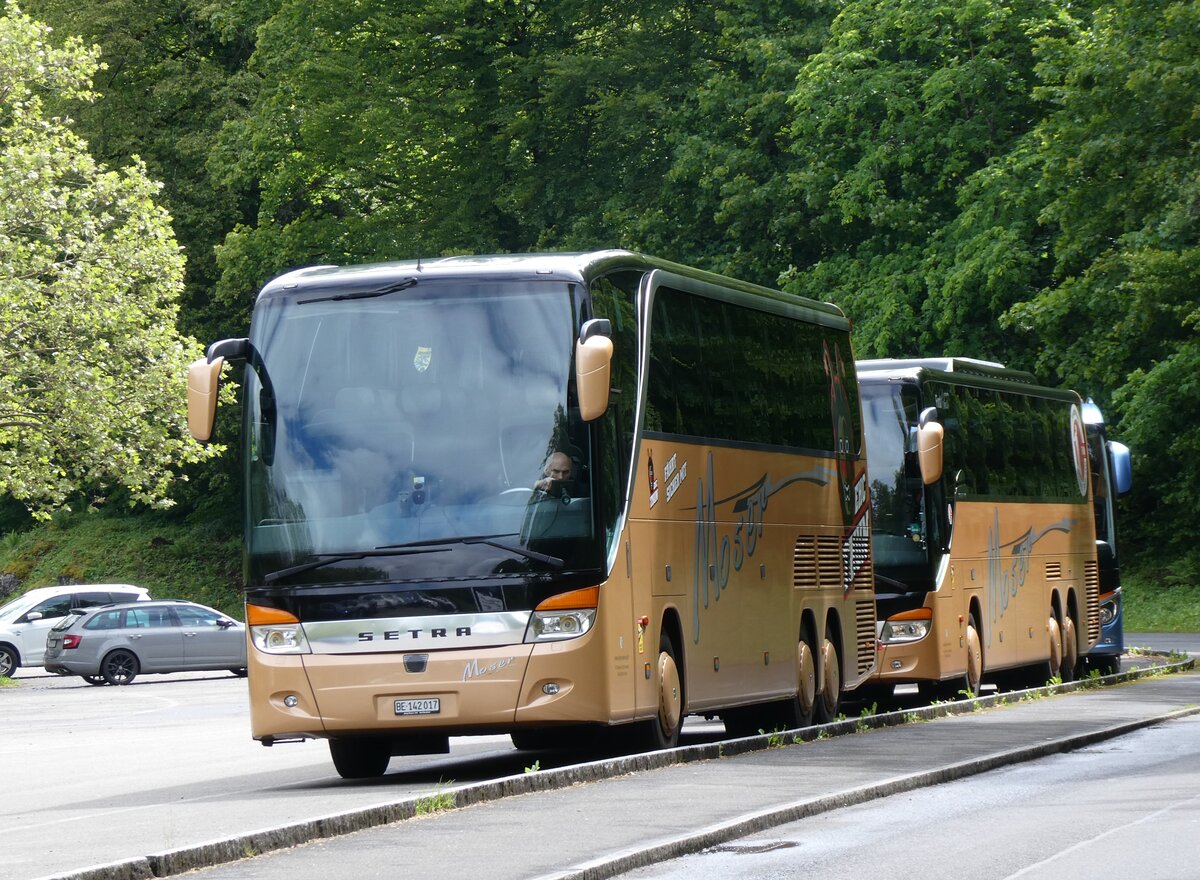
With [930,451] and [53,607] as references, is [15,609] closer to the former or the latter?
[53,607]

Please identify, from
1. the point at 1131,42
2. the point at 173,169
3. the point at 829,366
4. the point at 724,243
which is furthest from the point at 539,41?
the point at 829,366

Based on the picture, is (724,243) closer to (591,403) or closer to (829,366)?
(829,366)

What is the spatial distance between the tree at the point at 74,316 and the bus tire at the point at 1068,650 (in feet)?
57.6

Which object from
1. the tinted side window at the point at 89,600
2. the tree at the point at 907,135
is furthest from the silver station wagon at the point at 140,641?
the tree at the point at 907,135

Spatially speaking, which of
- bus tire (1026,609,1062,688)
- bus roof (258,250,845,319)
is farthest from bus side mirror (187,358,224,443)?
bus tire (1026,609,1062,688)

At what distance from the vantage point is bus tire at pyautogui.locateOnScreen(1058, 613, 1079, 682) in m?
28.6

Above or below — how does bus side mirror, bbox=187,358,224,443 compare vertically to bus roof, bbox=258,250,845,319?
below

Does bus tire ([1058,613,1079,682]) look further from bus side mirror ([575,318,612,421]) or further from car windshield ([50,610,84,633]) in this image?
car windshield ([50,610,84,633])

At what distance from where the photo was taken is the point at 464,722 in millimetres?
14953

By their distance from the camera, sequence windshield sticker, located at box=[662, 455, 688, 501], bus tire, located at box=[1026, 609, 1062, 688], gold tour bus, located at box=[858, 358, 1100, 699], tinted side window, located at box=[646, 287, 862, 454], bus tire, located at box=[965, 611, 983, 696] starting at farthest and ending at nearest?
1. bus tire, located at box=[1026, 609, 1062, 688]
2. bus tire, located at box=[965, 611, 983, 696]
3. gold tour bus, located at box=[858, 358, 1100, 699]
4. tinted side window, located at box=[646, 287, 862, 454]
5. windshield sticker, located at box=[662, 455, 688, 501]

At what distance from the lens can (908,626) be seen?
75.4 feet

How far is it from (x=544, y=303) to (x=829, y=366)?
653 centimetres

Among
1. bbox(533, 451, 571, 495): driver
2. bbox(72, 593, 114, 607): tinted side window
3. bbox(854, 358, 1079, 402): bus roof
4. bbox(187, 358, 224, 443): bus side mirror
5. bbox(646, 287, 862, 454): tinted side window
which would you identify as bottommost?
bbox(533, 451, 571, 495): driver

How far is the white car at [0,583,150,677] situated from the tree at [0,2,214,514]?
3.86m
